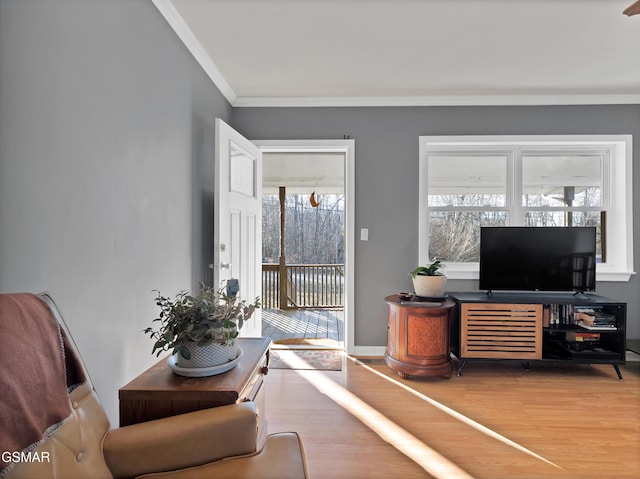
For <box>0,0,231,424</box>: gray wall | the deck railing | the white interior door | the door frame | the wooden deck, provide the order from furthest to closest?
the deck railing, the wooden deck, the door frame, the white interior door, <box>0,0,231,424</box>: gray wall

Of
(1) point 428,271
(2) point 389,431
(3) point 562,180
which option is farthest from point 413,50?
(2) point 389,431

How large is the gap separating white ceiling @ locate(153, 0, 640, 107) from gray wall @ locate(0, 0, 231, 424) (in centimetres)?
48

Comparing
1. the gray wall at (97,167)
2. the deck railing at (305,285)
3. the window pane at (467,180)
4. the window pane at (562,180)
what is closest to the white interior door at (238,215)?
the gray wall at (97,167)

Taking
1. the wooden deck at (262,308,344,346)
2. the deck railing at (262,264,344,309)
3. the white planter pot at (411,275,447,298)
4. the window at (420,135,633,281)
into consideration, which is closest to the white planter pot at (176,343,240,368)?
the white planter pot at (411,275,447,298)

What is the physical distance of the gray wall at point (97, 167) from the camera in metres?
1.15

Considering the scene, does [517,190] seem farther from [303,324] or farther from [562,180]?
[303,324]

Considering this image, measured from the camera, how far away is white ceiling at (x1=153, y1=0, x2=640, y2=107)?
2.18 meters

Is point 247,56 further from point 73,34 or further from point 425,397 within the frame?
point 425,397

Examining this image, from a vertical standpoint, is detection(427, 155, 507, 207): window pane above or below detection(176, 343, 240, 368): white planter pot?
above

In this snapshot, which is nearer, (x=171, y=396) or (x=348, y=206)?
(x=171, y=396)

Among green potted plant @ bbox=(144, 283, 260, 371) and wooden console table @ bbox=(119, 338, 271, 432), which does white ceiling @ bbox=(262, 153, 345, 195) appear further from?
wooden console table @ bbox=(119, 338, 271, 432)

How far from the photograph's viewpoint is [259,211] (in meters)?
3.61

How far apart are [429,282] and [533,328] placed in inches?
36.1

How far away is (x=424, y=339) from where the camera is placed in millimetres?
2992
